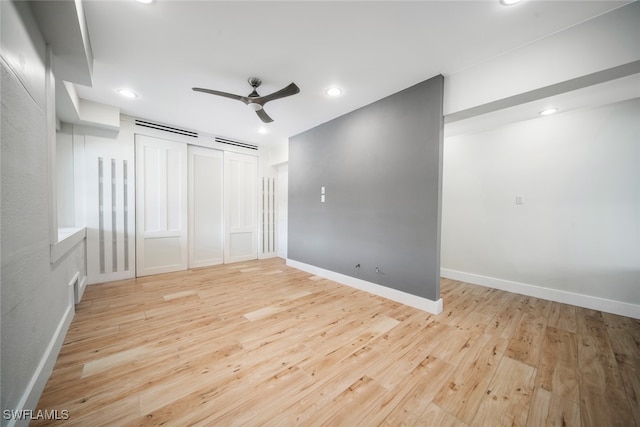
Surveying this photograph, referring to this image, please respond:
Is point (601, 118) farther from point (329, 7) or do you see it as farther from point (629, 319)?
point (329, 7)

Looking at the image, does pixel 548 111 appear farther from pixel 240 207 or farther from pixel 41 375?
pixel 41 375

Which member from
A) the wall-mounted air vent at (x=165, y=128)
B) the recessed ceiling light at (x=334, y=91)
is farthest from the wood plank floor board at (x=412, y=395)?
the wall-mounted air vent at (x=165, y=128)

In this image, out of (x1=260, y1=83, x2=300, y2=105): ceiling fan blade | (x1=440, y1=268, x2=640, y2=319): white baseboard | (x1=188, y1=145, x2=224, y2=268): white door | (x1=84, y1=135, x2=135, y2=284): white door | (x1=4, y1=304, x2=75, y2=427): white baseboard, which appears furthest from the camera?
(x1=188, y1=145, x2=224, y2=268): white door

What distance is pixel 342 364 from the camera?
1.67 m

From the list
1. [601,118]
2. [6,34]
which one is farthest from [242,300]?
[601,118]

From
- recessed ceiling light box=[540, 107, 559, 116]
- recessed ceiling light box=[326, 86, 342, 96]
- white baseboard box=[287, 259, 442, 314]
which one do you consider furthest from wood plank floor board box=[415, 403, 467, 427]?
recessed ceiling light box=[540, 107, 559, 116]

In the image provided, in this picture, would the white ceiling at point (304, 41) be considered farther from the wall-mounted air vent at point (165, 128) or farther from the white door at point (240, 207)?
the white door at point (240, 207)

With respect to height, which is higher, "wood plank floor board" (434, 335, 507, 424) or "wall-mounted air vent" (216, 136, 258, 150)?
"wall-mounted air vent" (216, 136, 258, 150)

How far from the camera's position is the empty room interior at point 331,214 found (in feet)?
4.34

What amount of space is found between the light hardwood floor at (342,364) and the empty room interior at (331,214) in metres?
0.02

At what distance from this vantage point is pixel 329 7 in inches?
63.4

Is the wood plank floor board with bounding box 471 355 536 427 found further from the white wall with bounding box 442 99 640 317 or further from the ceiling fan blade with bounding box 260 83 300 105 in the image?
the ceiling fan blade with bounding box 260 83 300 105

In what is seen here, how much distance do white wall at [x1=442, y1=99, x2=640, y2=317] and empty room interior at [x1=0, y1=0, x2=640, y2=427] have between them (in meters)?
0.03

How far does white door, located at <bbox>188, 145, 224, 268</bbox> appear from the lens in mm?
4320
